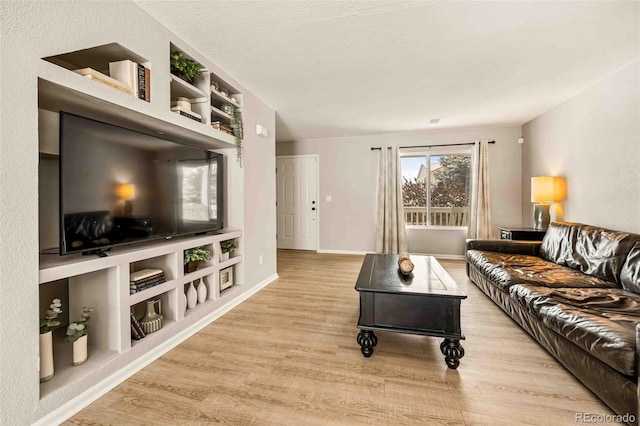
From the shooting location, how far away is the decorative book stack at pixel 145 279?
1.85 metres

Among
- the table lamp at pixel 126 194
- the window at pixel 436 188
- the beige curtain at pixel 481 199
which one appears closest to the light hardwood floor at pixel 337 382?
the table lamp at pixel 126 194

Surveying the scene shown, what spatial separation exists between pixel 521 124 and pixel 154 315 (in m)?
5.80

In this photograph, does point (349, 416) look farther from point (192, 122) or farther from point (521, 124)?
point (521, 124)

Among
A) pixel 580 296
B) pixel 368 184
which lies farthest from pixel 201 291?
pixel 368 184

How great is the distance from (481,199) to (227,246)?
425 cm

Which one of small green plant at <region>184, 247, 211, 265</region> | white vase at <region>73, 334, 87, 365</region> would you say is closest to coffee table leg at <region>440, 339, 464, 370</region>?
small green plant at <region>184, 247, 211, 265</region>

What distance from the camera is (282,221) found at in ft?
19.8

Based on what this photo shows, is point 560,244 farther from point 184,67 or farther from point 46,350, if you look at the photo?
point 46,350

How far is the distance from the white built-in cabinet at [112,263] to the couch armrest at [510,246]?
3157 millimetres

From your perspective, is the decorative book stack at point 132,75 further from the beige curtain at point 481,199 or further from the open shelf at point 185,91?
the beige curtain at point 481,199

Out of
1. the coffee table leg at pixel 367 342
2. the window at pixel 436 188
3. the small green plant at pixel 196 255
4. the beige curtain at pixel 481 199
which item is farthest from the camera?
the window at pixel 436 188

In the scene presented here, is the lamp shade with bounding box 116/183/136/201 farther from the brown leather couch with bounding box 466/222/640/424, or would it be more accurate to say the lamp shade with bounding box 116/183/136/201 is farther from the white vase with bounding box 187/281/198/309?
the brown leather couch with bounding box 466/222/640/424

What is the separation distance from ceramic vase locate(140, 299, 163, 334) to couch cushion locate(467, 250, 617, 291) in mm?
2823

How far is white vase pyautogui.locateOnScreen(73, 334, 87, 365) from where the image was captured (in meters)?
1.55
